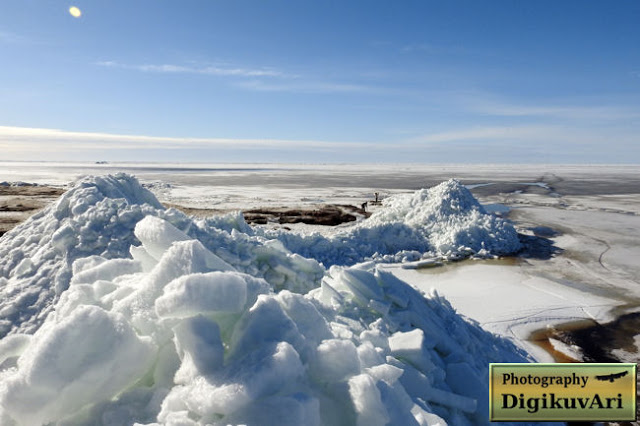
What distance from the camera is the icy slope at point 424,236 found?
8938 mm

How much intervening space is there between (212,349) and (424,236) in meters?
8.97

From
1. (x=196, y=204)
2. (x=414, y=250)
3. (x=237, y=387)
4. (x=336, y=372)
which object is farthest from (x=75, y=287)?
Answer: (x=196, y=204)

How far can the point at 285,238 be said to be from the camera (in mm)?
8914

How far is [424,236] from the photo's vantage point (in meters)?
10.2

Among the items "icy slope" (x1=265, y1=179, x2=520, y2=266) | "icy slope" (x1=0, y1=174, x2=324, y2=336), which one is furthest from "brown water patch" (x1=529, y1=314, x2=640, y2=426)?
"icy slope" (x1=265, y1=179, x2=520, y2=266)

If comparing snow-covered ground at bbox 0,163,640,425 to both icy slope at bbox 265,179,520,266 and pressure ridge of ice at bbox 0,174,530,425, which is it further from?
icy slope at bbox 265,179,520,266

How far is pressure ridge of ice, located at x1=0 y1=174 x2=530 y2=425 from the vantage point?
172 centimetres

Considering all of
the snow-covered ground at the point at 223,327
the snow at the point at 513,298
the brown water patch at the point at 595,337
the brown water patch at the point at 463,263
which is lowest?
the brown water patch at the point at 595,337

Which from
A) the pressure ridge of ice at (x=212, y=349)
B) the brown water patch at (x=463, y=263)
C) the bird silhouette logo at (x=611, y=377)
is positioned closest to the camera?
the pressure ridge of ice at (x=212, y=349)

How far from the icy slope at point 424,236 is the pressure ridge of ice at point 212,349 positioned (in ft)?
16.8

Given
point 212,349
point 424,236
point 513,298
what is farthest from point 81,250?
point 424,236

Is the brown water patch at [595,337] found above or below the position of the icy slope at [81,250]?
below

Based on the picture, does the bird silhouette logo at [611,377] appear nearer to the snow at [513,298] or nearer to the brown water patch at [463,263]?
the snow at [513,298]

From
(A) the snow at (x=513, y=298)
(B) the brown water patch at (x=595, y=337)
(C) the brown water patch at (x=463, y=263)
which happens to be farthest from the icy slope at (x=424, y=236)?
(B) the brown water patch at (x=595, y=337)
